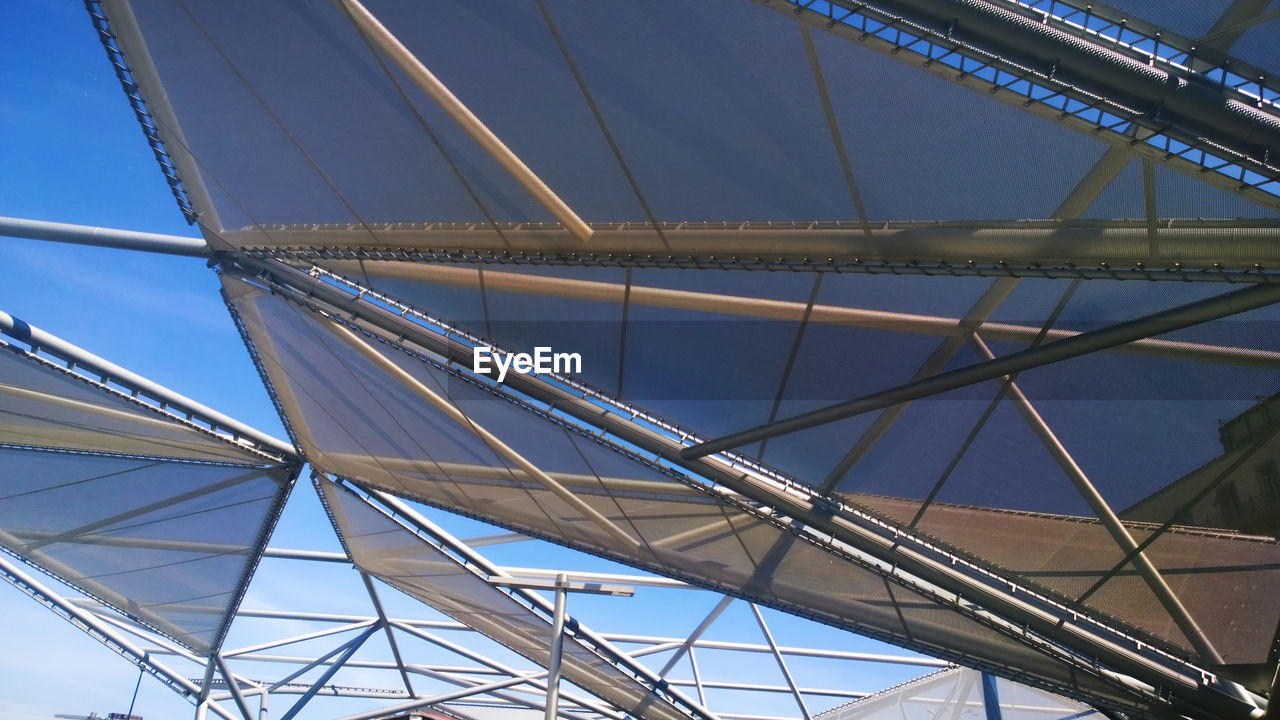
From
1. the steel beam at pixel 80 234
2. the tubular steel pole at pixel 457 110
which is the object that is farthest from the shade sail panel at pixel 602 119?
the steel beam at pixel 80 234

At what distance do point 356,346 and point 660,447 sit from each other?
6.73m

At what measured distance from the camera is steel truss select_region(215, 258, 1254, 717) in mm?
16703

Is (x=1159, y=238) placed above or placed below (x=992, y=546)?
below

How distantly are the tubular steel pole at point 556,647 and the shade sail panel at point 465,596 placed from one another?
401 centimetres

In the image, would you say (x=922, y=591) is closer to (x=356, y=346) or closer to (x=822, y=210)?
(x=822, y=210)

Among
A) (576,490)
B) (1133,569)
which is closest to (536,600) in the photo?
(576,490)

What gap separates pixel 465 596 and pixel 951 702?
2375 cm

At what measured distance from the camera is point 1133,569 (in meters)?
16.0

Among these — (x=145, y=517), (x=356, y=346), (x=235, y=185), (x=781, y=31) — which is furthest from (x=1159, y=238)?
(x=145, y=517)

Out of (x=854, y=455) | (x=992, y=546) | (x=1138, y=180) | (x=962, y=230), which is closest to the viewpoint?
(x=1138, y=180)

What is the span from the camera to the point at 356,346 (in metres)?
18.3

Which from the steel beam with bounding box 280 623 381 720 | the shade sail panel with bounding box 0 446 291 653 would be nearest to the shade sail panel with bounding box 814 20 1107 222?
the shade sail panel with bounding box 0 446 291 653

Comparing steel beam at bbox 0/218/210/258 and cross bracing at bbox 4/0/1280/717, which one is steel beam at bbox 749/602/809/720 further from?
steel beam at bbox 0/218/210/258

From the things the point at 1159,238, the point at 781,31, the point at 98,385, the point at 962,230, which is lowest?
the point at 1159,238
